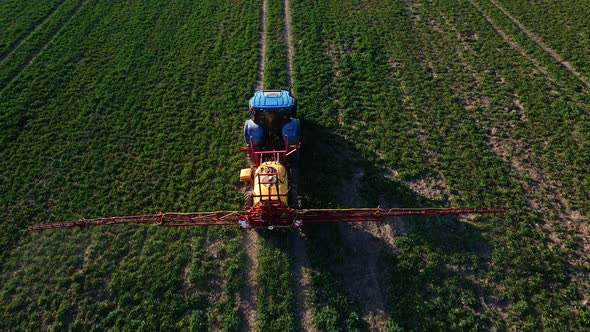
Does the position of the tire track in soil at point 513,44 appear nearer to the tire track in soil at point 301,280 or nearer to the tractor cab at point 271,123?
the tractor cab at point 271,123

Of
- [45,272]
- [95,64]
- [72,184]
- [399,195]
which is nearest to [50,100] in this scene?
[95,64]

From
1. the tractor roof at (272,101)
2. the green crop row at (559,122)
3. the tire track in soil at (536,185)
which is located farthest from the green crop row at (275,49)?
the green crop row at (559,122)

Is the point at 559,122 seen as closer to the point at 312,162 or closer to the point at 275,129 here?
the point at 312,162

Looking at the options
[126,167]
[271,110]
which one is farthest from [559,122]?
[126,167]

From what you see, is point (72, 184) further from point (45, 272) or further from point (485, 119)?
point (485, 119)

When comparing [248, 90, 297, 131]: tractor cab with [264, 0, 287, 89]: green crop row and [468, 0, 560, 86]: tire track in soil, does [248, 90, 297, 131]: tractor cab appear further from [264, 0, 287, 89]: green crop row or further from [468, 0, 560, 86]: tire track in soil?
[468, 0, 560, 86]: tire track in soil

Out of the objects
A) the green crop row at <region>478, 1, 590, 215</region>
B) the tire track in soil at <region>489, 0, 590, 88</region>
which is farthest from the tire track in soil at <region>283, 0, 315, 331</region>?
the tire track in soil at <region>489, 0, 590, 88</region>
